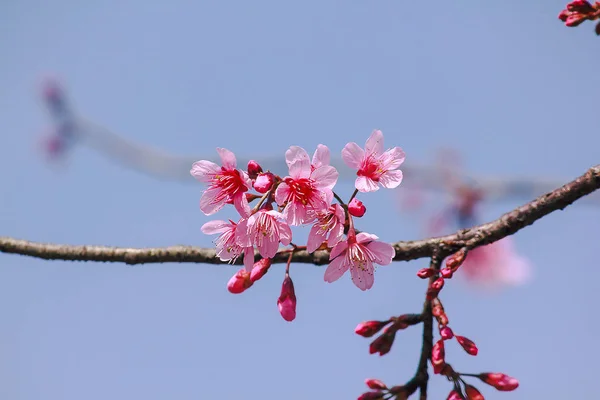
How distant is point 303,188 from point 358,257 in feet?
0.98


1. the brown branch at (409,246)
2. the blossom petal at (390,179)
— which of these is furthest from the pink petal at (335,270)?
the blossom petal at (390,179)

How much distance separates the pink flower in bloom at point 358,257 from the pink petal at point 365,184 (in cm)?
16

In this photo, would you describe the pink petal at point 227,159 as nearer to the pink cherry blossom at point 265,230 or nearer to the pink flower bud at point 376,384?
the pink cherry blossom at point 265,230

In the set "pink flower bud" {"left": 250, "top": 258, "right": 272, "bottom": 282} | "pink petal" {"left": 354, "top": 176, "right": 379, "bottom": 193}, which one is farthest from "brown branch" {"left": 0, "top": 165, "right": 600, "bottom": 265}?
"pink petal" {"left": 354, "top": 176, "right": 379, "bottom": 193}

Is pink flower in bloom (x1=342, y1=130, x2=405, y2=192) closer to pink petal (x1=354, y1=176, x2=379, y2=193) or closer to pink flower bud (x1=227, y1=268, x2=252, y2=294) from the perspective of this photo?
pink petal (x1=354, y1=176, x2=379, y2=193)

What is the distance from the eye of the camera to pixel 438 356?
193cm

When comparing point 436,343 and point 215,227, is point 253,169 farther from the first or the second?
point 436,343

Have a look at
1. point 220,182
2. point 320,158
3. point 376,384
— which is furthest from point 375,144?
point 376,384

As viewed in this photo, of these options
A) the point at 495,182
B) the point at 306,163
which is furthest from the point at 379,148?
the point at 495,182

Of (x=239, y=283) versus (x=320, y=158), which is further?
(x=239, y=283)

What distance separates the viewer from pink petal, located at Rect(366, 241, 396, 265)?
6.68ft

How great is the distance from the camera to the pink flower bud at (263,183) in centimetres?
195

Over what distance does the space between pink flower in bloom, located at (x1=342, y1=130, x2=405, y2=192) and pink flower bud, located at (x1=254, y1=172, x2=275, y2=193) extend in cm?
27

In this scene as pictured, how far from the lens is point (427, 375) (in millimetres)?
1979
